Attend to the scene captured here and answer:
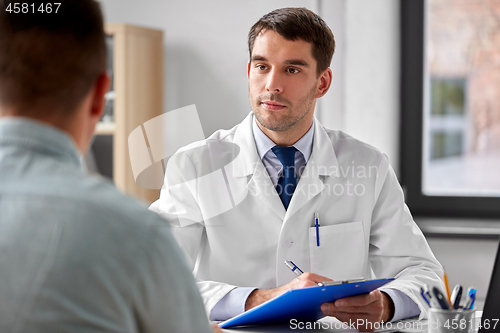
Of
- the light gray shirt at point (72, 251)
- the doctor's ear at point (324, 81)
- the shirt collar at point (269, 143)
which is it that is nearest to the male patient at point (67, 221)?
the light gray shirt at point (72, 251)

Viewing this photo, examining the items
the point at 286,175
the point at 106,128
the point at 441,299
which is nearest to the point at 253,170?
the point at 286,175

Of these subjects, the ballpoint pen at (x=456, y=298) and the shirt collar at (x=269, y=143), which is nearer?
the ballpoint pen at (x=456, y=298)

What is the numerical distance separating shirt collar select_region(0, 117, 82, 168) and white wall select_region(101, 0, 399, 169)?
1.53 ft

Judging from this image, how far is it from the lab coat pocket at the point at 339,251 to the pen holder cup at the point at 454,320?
17.5 inches

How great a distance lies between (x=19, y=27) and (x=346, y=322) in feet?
2.60

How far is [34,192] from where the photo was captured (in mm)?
423

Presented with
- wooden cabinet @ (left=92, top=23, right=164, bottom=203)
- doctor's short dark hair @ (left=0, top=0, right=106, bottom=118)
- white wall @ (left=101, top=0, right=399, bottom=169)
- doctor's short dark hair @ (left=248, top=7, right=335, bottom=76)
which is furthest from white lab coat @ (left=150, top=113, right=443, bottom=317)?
doctor's short dark hair @ (left=0, top=0, right=106, bottom=118)

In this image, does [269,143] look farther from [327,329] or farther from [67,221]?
[67,221]

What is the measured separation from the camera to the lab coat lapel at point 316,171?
51.6 inches

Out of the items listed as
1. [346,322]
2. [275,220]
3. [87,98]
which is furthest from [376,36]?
[87,98]

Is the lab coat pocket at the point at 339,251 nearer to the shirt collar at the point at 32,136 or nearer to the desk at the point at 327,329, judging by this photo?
the desk at the point at 327,329

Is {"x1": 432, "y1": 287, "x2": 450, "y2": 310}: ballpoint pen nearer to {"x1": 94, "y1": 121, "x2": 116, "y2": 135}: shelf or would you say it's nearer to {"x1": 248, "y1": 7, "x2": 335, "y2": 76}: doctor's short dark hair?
{"x1": 248, "y1": 7, "x2": 335, "y2": 76}: doctor's short dark hair

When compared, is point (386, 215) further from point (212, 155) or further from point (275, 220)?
point (212, 155)

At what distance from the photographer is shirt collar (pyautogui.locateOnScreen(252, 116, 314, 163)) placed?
1378 millimetres
